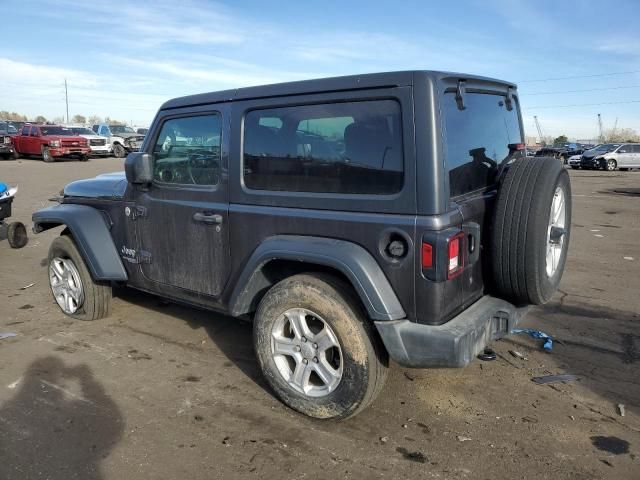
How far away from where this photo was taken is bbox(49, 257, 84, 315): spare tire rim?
4535 millimetres

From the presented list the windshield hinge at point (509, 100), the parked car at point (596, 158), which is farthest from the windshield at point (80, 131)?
the parked car at point (596, 158)

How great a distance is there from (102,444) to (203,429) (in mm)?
544

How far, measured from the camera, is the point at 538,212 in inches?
108

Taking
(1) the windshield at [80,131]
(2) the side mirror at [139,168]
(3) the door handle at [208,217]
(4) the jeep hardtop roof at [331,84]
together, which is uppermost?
(1) the windshield at [80,131]

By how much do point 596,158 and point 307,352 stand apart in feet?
105

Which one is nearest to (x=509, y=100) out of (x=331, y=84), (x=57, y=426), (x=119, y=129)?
(x=331, y=84)

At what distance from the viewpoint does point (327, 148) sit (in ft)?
9.43

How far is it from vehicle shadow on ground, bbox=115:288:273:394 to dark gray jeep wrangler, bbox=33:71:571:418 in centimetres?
44

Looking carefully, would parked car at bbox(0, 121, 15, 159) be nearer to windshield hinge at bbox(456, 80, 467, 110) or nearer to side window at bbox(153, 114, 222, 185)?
side window at bbox(153, 114, 222, 185)

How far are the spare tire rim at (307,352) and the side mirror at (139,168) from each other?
5.11 feet

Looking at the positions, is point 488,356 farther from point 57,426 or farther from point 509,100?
point 57,426

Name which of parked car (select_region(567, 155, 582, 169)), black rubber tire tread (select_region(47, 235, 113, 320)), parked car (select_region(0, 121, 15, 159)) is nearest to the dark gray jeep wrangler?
black rubber tire tread (select_region(47, 235, 113, 320))

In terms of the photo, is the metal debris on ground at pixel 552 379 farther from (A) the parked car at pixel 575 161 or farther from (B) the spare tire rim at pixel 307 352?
(A) the parked car at pixel 575 161

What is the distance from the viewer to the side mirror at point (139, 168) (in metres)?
3.68
